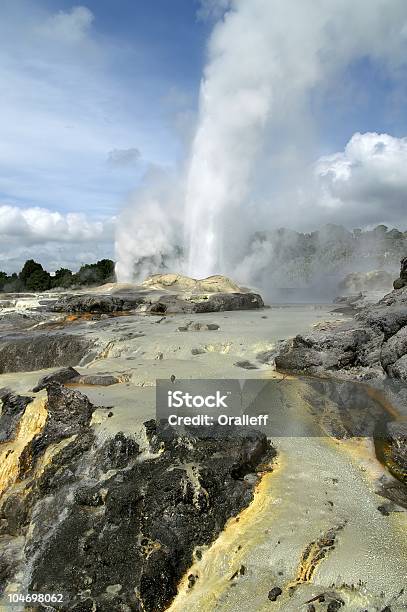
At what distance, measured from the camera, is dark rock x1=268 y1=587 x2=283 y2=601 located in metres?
5.14

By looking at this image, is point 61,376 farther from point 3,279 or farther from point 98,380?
point 3,279

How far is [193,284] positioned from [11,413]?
2166 centimetres

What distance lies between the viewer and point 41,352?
1617 centimetres

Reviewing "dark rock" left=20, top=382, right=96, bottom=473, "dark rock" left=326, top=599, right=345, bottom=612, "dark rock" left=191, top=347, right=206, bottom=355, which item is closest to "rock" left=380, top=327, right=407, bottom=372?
"dark rock" left=191, top=347, right=206, bottom=355

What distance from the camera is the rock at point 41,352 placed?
51.8 feet

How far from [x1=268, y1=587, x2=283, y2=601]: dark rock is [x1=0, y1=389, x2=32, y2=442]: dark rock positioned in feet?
19.8

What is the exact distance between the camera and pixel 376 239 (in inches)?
3789

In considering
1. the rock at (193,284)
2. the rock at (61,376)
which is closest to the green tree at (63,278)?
the rock at (193,284)

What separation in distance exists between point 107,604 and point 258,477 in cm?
273

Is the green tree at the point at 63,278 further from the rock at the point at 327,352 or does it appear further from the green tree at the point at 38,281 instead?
the rock at the point at 327,352

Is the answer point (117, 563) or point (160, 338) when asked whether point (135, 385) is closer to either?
point (160, 338)

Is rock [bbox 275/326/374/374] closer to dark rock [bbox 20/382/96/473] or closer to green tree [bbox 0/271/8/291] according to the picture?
dark rock [bbox 20/382/96/473]

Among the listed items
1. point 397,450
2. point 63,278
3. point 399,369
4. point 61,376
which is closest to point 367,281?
point 63,278

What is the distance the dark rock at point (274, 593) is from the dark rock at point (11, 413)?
6.04m
